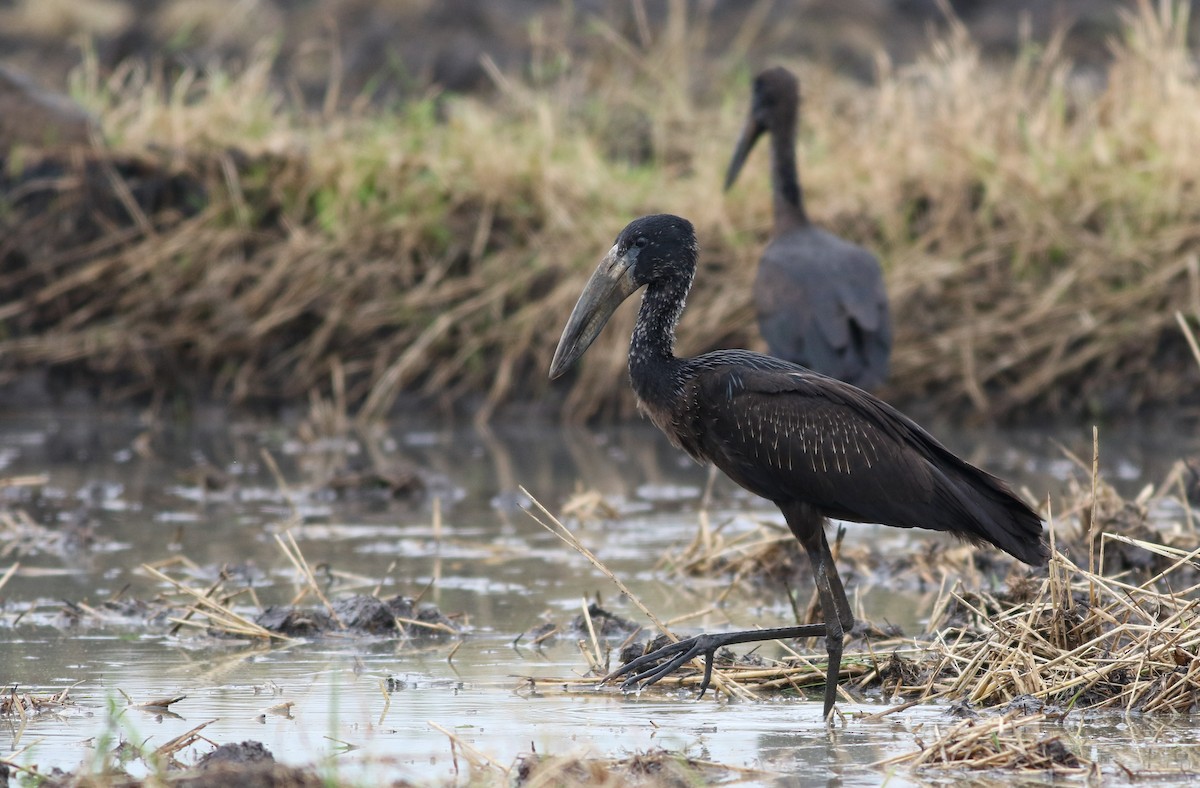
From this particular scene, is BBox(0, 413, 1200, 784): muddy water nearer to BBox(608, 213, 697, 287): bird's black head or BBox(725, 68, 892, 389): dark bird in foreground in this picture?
BBox(725, 68, 892, 389): dark bird in foreground

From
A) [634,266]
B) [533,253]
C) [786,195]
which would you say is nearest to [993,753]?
[634,266]

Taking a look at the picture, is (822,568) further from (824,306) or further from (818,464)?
(824,306)

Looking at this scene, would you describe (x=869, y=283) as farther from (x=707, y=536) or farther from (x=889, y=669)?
(x=889, y=669)

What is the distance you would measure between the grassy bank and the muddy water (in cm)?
49

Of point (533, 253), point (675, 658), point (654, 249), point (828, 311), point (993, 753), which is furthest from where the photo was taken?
point (533, 253)

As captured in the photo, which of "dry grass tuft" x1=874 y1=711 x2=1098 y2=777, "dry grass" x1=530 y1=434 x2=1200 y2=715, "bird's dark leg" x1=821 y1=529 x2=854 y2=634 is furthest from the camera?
"bird's dark leg" x1=821 y1=529 x2=854 y2=634

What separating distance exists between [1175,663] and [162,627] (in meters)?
3.27

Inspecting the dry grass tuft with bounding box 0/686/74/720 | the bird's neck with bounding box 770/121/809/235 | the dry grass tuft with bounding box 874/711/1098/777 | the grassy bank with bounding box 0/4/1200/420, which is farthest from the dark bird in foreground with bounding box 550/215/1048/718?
the grassy bank with bounding box 0/4/1200/420

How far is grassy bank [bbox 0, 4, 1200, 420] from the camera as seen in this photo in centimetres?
1124

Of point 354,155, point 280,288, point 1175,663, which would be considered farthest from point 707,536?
point 354,155

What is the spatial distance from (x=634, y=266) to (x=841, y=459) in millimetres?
983

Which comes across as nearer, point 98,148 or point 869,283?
point 869,283

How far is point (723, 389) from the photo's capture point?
16.9 ft

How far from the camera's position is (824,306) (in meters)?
8.13
